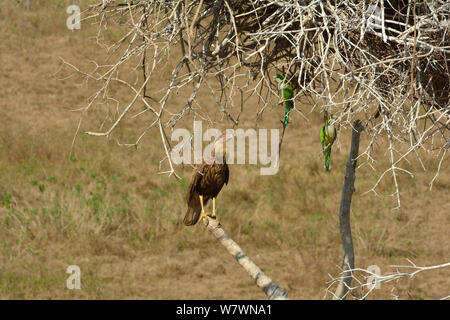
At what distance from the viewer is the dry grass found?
6332 mm

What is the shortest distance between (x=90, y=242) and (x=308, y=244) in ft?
8.09

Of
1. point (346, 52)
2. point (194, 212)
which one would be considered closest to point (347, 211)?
point (194, 212)

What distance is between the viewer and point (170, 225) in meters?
7.14

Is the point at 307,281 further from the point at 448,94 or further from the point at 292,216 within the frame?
the point at 448,94

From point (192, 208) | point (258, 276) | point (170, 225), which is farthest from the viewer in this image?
point (170, 225)

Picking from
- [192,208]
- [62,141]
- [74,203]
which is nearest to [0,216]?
[74,203]

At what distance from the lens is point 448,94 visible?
9.08 feet

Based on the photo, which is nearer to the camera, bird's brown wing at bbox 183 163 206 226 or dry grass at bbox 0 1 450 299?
bird's brown wing at bbox 183 163 206 226
